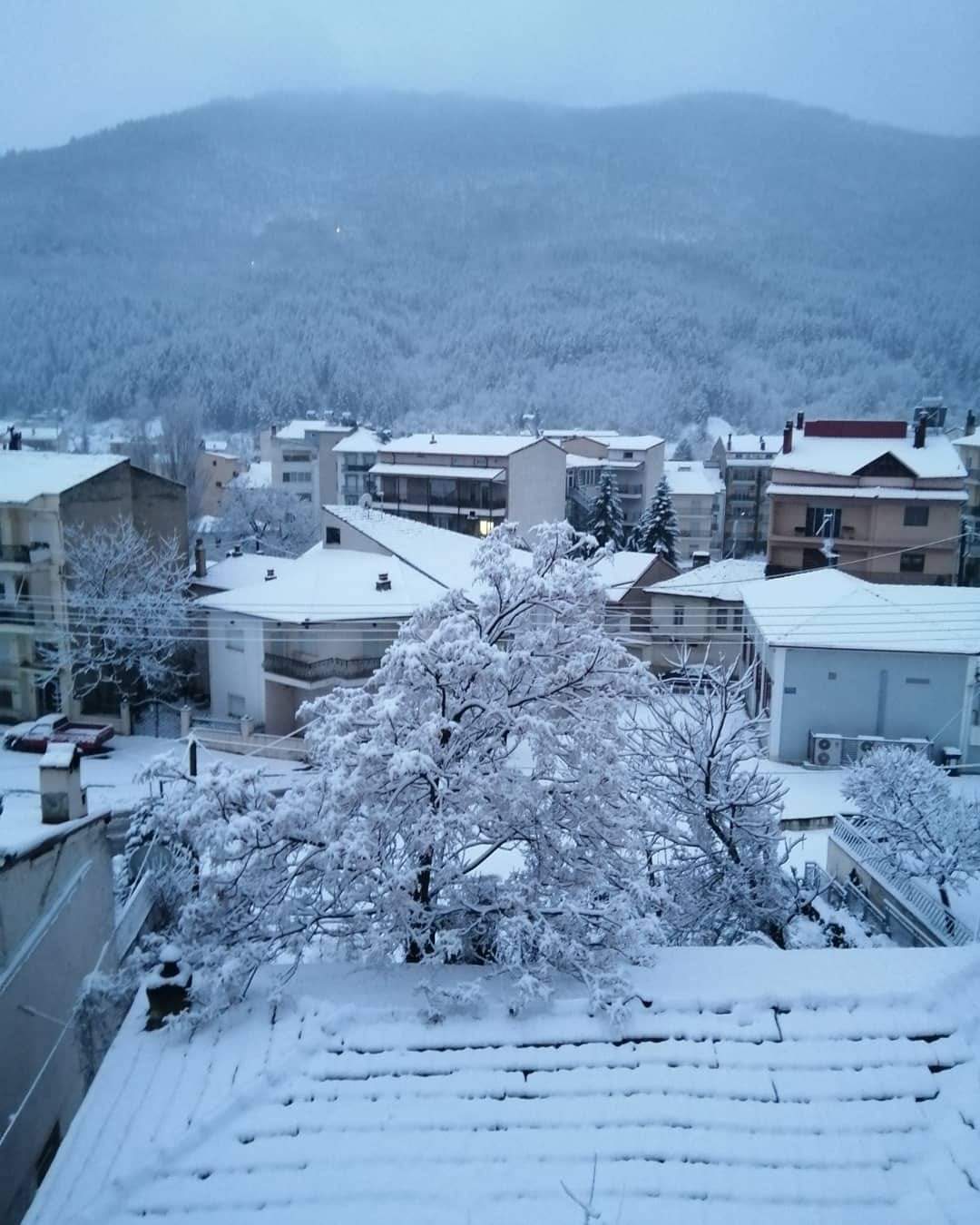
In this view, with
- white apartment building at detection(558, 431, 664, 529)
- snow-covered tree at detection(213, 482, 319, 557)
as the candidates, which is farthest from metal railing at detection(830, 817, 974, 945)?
white apartment building at detection(558, 431, 664, 529)

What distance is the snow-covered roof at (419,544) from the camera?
2878 cm

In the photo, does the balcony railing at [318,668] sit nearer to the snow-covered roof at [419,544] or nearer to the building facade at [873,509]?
the snow-covered roof at [419,544]

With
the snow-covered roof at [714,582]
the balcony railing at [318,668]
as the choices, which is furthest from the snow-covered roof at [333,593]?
the snow-covered roof at [714,582]

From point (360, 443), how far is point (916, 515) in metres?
35.5

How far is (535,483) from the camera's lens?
155 ft

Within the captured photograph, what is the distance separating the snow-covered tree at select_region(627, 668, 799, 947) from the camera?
1090cm

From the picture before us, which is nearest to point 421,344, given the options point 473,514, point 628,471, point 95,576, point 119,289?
point 119,289

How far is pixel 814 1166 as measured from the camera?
5.70m

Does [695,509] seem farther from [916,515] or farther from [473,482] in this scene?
[916,515]

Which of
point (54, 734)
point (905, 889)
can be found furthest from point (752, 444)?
point (905, 889)

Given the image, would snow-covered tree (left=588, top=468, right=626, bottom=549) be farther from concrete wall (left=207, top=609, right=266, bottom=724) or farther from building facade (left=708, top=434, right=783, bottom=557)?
concrete wall (left=207, top=609, right=266, bottom=724)

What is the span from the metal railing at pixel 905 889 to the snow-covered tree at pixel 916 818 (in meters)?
0.16

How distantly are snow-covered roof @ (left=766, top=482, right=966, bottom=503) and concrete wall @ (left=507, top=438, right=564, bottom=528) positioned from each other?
12761 millimetres

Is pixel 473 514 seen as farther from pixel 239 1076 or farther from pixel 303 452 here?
pixel 239 1076
